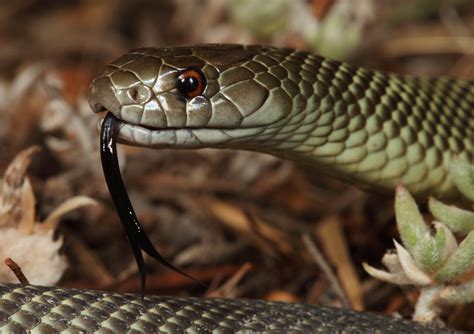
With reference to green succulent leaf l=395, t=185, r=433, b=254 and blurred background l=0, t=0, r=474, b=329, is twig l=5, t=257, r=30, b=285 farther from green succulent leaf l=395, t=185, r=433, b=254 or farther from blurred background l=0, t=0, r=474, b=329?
green succulent leaf l=395, t=185, r=433, b=254

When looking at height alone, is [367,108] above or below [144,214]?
above

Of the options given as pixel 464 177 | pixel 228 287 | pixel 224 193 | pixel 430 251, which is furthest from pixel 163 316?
pixel 224 193

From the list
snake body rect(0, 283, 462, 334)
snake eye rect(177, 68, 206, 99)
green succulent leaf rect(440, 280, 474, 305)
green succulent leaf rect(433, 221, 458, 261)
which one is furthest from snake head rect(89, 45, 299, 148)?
green succulent leaf rect(440, 280, 474, 305)

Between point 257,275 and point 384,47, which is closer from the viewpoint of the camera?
point 257,275

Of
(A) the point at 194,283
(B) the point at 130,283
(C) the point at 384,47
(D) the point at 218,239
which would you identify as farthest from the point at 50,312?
(C) the point at 384,47

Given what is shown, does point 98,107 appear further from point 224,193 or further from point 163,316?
point 224,193

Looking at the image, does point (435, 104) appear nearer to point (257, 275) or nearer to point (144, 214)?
point (257, 275)

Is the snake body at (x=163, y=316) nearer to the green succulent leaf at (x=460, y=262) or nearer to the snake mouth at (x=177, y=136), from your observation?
the green succulent leaf at (x=460, y=262)
